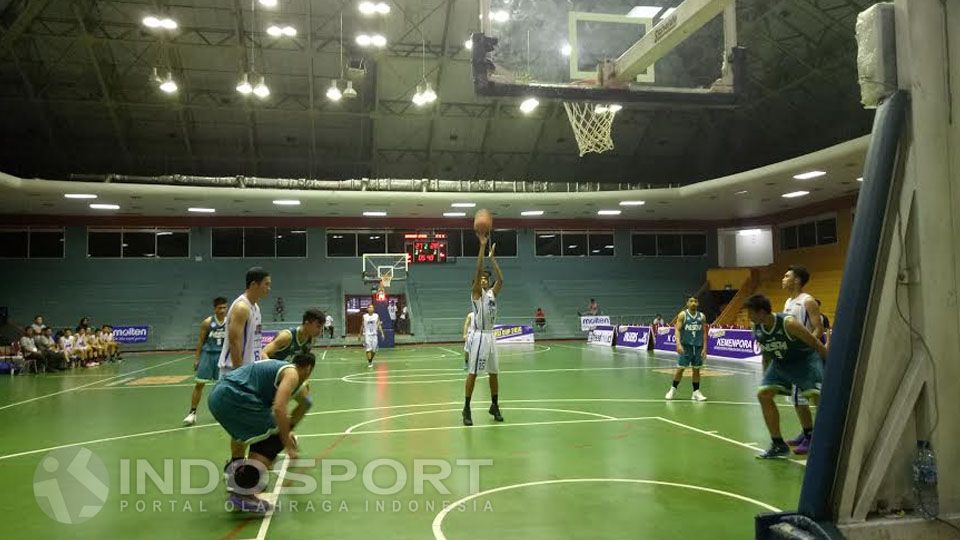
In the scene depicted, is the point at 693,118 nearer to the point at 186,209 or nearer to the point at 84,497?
the point at 186,209

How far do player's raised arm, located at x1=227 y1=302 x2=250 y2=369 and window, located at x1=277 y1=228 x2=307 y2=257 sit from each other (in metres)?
29.0

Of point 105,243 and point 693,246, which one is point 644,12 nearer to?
point 693,246

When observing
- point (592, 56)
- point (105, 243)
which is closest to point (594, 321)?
point (592, 56)

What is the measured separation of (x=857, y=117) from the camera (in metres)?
27.3

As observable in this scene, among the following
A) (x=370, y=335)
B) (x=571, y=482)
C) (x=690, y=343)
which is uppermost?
(x=690, y=343)

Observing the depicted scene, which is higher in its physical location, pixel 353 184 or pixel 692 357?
pixel 353 184

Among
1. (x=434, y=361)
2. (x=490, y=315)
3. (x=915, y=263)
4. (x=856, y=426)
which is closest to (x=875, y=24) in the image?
(x=915, y=263)

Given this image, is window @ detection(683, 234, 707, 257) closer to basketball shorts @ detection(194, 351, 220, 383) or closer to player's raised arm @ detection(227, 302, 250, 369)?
basketball shorts @ detection(194, 351, 220, 383)

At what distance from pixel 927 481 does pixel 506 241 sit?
3264 cm

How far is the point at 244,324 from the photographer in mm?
5906

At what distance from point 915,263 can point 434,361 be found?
17.6 m

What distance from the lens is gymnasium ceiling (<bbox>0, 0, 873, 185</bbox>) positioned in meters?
24.2

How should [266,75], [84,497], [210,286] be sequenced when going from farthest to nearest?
1. [210,286]
2. [266,75]
3. [84,497]

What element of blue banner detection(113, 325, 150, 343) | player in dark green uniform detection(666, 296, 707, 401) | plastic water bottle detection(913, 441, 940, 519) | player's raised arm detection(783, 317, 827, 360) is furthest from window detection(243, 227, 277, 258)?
plastic water bottle detection(913, 441, 940, 519)
